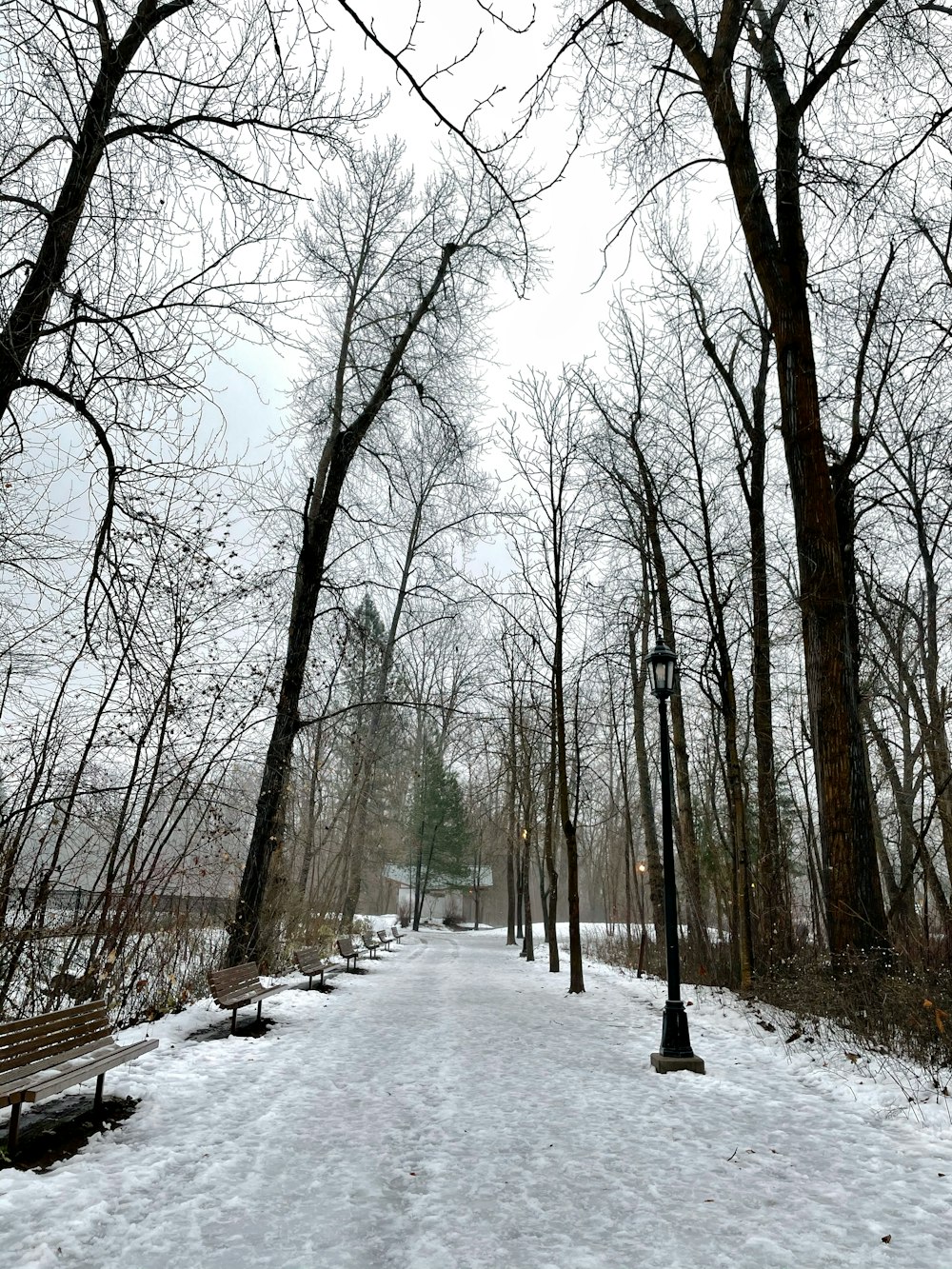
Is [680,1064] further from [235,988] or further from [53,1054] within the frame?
[53,1054]

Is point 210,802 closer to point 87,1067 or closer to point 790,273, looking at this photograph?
point 87,1067

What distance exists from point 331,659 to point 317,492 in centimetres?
707

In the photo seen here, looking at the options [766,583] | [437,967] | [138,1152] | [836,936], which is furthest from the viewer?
[437,967]

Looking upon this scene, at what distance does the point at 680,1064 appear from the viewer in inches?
264

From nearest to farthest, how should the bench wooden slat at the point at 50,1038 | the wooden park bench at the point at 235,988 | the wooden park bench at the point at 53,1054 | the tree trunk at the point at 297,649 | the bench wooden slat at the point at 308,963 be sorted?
the wooden park bench at the point at 53,1054 < the bench wooden slat at the point at 50,1038 < the wooden park bench at the point at 235,988 < the tree trunk at the point at 297,649 < the bench wooden slat at the point at 308,963

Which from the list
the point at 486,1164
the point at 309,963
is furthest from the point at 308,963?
the point at 486,1164

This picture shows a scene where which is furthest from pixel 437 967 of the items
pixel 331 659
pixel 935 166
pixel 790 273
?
pixel 935 166

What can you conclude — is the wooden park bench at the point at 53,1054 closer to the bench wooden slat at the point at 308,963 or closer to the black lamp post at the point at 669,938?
the black lamp post at the point at 669,938

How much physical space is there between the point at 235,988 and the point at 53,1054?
11.7 ft

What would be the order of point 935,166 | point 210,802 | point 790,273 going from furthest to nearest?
point 790,273 → point 210,802 → point 935,166

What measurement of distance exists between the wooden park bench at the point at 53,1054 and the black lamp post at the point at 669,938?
4.54m

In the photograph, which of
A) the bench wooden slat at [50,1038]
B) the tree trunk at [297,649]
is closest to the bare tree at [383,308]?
the tree trunk at [297,649]

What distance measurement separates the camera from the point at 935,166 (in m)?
6.24

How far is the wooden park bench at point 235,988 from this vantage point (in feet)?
24.3
